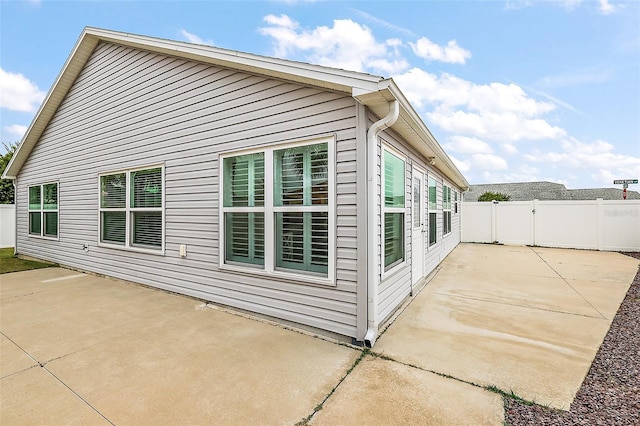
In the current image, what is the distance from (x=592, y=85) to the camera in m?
8.19

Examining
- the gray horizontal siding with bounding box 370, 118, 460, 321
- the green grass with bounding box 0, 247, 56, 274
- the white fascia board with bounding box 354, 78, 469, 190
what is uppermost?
the white fascia board with bounding box 354, 78, 469, 190

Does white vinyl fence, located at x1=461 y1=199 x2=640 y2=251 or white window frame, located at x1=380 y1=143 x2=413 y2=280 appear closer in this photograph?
white window frame, located at x1=380 y1=143 x2=413 y2=280

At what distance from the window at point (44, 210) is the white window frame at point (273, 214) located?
20.7 ft

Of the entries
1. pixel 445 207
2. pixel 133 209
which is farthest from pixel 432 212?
pixel 133 209

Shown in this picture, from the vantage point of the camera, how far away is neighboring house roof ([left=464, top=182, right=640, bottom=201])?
66.7ft

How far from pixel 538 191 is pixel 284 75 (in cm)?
→ 2898

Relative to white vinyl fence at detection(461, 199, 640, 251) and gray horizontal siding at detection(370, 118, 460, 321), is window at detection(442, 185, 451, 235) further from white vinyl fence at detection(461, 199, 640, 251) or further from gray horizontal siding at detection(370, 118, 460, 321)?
white vinyl fence at detection(461, 199, 640, 251)

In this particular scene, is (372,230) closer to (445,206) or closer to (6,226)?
(445,206)

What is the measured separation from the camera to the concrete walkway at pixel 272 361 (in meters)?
1.91

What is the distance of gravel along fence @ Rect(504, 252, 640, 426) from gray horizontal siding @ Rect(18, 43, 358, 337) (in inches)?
59.0

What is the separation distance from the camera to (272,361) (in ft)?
8.34

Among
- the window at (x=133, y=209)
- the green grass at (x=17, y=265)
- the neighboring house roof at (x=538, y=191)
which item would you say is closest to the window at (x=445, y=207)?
the window at (x=133, y=209)

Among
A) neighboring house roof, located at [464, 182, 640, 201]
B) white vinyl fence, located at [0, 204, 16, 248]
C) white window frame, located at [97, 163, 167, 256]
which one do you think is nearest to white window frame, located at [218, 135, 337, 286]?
white window frame, located at [97, 163, 167, 256]

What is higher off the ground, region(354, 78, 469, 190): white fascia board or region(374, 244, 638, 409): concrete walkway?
region(354, 78, 469, 190): white fascia board
